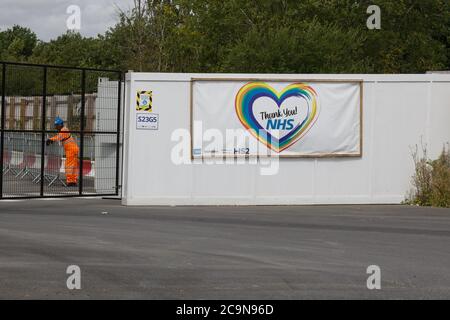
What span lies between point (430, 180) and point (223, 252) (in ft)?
27.2

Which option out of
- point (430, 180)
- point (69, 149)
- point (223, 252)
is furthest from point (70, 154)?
point (223, 252)

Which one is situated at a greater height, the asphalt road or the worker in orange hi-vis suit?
the worker in orange hi-vis suit

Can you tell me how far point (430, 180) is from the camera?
62.5 ft

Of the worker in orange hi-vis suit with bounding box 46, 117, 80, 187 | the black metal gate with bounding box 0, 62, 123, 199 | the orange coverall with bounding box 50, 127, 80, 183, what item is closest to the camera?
the black metal gate with bounding box 0, 62, 123, 199

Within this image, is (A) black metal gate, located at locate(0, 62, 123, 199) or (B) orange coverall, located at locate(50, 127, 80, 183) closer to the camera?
(A) black metal gate, located at locate(0, 62, 123, 199)

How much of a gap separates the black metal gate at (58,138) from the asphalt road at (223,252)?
2404 mm

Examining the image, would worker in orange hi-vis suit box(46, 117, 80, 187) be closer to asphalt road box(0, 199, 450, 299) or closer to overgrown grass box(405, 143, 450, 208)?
asphalt road box(0, 199, 450, 299)

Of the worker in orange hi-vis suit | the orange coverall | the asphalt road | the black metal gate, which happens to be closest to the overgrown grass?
the asphalt road

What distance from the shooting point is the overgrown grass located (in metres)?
18.9

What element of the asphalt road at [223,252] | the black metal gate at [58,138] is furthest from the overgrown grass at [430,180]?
the black metal gate at [58,138]

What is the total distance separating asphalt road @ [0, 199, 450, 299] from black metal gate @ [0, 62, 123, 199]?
240cm

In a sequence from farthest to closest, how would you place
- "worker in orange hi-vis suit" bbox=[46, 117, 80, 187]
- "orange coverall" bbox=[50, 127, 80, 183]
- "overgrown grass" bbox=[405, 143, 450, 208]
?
"orange coverall" bbox=[50, 127, 80, 183] < "worker in orange hi-vis suit" bbox=[46, 117, 80, 187] < "overgrown grass" bbox=[405, 143, 450, 208]

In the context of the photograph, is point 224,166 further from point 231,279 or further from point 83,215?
point 231,279

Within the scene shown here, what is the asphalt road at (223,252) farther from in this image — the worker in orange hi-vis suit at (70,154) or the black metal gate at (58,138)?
the worker in orange hi-vis suit at (70,154)
